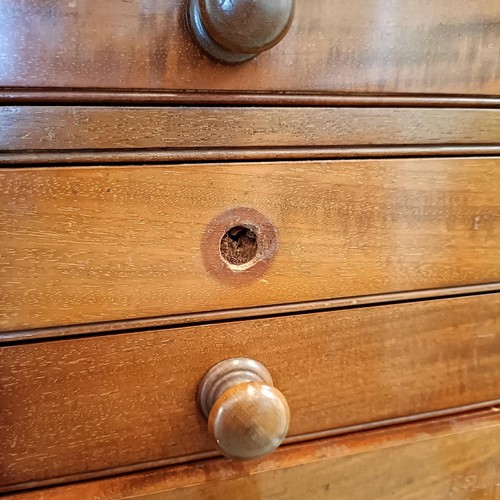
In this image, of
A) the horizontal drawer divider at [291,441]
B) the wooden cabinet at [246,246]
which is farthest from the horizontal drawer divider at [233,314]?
the horizontal drawer divider at [291,441]

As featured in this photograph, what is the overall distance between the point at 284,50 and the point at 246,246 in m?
0.15

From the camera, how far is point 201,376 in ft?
1.36

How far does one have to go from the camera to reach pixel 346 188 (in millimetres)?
420

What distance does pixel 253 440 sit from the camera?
1.17ft

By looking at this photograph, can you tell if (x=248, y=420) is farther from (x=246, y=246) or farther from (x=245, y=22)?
(x=245, y=22)

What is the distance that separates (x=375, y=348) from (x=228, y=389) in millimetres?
150

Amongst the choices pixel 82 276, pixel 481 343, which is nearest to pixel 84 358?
pixel 82 276

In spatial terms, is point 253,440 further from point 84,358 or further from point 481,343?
point 481,343

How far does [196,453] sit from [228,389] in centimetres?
10

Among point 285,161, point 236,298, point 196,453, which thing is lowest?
point 196,453

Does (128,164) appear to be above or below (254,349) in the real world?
above

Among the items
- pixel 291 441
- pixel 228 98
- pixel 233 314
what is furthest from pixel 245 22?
pixel 291 441

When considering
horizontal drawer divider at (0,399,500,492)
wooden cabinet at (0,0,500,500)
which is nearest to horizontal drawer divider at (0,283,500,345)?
wooden cabinet at (0,0,500,500)

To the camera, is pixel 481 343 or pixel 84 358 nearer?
pixel 84 358
